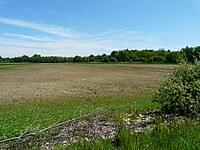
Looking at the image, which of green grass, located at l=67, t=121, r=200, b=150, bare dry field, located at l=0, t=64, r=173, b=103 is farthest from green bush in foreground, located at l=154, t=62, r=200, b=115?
green grass, located at l=67, t=121, r=200, b=150

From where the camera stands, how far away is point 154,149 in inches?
219

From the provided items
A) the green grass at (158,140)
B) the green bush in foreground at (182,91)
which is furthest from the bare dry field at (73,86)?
the green grass at (158,140)

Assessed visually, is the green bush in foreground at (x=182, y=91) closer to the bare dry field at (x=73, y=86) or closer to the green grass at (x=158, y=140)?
the bare dry field at (x=73, y=86)

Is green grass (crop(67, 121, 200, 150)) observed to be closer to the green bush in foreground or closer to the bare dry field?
the green bush in foreground

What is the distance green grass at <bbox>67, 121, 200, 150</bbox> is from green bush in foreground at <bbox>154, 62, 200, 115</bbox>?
13.3 feet

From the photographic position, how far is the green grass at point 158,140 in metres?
5.49

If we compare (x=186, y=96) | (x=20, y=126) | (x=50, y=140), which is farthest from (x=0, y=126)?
(x=186, y=96)

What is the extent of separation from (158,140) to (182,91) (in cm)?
536

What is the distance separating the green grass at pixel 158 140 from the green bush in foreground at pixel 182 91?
4049 mm

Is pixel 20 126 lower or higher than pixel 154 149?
lower

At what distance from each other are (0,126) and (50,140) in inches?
149

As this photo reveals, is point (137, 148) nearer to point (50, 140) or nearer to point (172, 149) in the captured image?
point (172, 149)

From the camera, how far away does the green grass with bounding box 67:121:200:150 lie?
549cm

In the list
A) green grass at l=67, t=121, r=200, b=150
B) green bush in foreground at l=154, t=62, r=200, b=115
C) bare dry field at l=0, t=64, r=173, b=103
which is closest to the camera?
green grass at l=67, t=121, r=200, b=150
